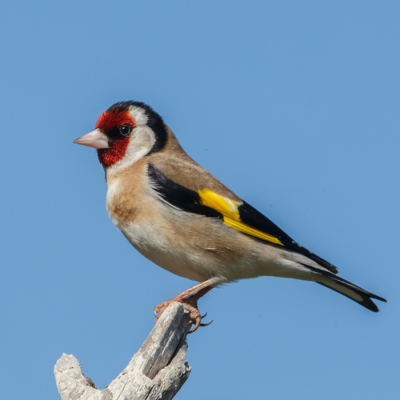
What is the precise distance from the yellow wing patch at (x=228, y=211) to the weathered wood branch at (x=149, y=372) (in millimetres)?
1595

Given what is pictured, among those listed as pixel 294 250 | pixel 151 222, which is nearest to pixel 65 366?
pixel 151 222

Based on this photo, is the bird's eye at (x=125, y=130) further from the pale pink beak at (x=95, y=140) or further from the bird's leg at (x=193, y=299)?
the bird's leg at (x=193, y=299)

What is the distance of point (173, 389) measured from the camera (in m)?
5.03

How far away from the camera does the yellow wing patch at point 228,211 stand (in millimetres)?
6680

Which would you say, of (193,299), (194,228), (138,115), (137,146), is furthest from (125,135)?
(193,299)

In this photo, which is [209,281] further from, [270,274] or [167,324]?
[167,324]

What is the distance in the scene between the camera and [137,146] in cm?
736

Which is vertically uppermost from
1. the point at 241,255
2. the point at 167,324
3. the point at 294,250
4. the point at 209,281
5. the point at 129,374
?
the point at 294,250

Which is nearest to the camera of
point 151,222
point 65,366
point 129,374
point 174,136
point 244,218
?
point 129,374

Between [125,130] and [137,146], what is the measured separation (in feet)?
0.89

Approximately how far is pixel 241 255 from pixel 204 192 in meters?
0.86

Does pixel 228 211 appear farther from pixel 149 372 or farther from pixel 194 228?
pixel 149 372

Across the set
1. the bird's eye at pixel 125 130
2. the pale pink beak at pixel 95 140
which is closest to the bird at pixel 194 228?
the pale pink beak at pixel 95 140

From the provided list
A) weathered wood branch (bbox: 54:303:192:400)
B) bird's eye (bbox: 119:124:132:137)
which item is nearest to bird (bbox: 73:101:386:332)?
bird's eye (bbox: 119:124:132:137)
